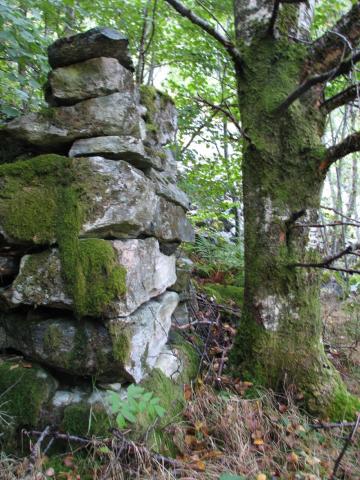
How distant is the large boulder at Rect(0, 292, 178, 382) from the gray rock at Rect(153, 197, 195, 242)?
0.87 meters

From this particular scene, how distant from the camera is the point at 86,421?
81.4 inches

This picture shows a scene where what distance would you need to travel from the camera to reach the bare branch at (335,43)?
2.42 m

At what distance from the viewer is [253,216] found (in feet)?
9.50

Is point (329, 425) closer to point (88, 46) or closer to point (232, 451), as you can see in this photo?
point (232, 451)

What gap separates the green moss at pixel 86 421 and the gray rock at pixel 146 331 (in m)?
0.31

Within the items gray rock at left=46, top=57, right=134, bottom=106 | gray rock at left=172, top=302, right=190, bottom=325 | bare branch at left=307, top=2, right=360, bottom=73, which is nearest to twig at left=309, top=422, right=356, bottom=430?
gray rock at left=172, top=302, right=190, bottom=325

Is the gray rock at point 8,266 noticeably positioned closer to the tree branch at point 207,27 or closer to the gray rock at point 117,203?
the gray rock at point 117,203

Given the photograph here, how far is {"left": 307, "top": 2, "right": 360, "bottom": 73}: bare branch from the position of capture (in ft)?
7.93

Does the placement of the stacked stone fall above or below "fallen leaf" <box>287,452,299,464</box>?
above

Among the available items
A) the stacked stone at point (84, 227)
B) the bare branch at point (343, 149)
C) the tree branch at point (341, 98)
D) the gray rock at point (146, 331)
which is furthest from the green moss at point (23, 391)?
the tree branch at point (341, 98)

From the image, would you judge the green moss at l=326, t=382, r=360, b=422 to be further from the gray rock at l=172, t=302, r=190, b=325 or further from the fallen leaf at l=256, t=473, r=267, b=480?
the gray rock at l=172, t=302, r=190, b=325

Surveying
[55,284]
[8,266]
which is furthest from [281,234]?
[8,266]

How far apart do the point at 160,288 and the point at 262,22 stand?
8.50 ft

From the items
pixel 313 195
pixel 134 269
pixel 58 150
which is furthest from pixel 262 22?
pixel 134 269
